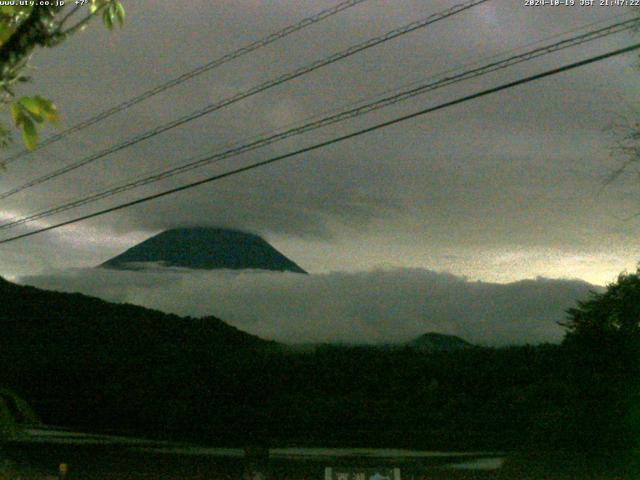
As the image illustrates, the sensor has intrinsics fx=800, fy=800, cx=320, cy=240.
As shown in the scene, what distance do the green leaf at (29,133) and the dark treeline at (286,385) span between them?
66.3 feet

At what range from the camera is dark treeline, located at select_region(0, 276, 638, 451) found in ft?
74.8

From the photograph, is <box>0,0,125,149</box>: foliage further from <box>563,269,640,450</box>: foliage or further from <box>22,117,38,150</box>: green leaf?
<box>563,269,640,450</box>: foliage

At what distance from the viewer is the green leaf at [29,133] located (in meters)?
3.12

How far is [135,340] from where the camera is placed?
53.7 meters

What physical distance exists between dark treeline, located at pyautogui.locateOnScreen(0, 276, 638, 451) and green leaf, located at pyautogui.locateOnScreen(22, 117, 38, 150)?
20.2 metres

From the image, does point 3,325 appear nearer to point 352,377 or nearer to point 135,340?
point 135,340

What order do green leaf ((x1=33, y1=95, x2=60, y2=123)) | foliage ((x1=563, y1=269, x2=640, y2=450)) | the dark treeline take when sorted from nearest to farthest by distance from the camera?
green leaf ((x1=33, y1=95, x2=60, y2=123)) < foliage ((x1=563, y1=269, x2=640, y2=450)) < the dark treeline

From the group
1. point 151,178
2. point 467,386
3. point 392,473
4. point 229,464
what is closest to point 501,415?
point 467,386

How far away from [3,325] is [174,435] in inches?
1015

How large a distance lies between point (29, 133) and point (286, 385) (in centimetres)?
3670

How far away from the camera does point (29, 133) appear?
314cm

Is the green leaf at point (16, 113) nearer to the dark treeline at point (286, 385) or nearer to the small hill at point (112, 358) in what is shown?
the dark treeline at point (286, 385)

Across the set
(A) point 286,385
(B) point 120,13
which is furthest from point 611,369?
(B) point 120,13

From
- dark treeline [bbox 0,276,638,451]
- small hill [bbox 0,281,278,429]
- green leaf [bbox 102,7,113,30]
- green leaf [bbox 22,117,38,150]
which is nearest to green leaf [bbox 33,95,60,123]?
green leaf [bbox 22,117,38,150]
